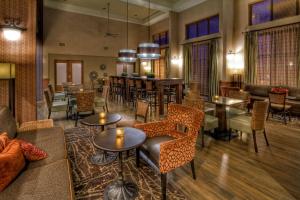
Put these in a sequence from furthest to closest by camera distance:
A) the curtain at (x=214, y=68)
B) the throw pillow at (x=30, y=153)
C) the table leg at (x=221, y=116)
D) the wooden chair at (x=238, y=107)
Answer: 1. the curtain at (x=214, y=68)
2. the wooden chair at (x=238, y=107)
3. the table leg at (x=221, y=116)
4. the throw pillow at (x=30, y=153)

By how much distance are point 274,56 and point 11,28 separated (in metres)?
7.39

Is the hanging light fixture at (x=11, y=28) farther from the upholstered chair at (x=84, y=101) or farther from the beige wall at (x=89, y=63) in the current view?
the beige wall at (x=89, y=63)

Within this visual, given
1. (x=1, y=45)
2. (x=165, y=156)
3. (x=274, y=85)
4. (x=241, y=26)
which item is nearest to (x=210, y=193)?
(x=165, y=156)

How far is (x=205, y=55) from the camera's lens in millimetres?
8727

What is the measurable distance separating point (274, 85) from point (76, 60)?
10257 mm

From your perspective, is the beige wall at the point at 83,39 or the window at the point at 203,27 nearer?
the window at the point at 203,27

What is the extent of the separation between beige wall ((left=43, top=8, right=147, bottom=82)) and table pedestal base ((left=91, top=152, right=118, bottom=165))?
9.10m

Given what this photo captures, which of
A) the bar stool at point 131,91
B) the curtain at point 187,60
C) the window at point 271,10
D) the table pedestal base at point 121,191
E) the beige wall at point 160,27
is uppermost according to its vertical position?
the beige wall at point 160,27

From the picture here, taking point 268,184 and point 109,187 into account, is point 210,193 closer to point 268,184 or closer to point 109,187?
point 268,184

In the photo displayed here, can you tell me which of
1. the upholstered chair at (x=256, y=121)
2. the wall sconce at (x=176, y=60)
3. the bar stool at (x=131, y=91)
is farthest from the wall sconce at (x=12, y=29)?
the wall sconce at (x=176, y=60)

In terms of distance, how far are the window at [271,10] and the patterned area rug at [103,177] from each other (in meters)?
6.88

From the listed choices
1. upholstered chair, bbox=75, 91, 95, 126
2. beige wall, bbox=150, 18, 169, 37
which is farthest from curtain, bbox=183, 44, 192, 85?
upholstered chair, bbox=75, 91, 95, 126

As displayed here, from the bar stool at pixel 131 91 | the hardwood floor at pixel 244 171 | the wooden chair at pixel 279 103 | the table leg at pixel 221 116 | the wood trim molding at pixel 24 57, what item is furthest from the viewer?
Answer: the bar stool at pixel 131 91

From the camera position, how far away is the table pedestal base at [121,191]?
2.05 m
